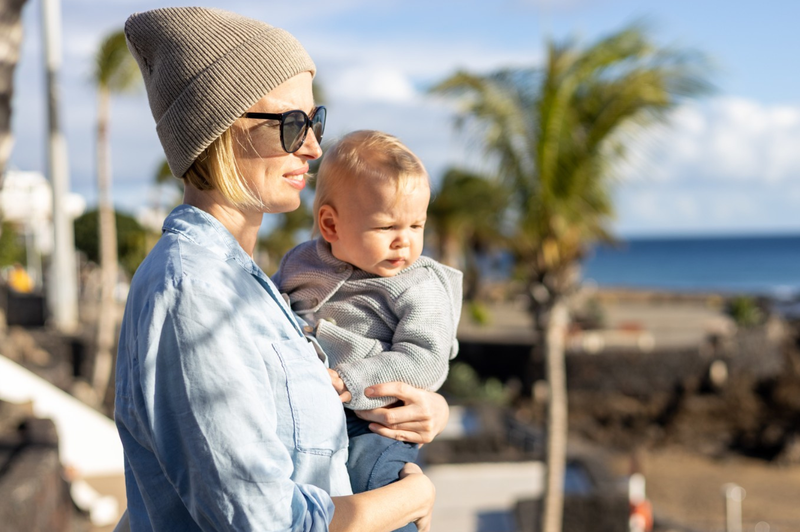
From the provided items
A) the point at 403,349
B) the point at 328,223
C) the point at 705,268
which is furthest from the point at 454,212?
the point at 705,268

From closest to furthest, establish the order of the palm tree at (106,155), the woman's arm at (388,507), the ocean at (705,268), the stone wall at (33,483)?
the woman's arm at (388,507) → the stone wall at (33,483) → the palm tree at (106,155) → the ocean at (705,268)

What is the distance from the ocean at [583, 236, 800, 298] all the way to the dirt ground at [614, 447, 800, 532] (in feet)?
201

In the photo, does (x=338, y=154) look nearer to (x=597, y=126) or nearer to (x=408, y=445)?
(x=408, y=445)

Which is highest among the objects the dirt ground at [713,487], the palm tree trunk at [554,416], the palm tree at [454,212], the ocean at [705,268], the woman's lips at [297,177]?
the woman's lips at [297,177]

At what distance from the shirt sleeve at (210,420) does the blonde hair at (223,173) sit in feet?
0.97

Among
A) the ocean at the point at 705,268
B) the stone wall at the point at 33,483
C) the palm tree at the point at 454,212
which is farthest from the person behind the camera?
the ocean at the point at 705,268

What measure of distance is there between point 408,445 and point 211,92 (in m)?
0.88

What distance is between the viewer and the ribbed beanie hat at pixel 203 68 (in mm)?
1611

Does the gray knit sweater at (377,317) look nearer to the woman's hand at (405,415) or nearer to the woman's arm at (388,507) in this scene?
the woman's hand at (405,415)

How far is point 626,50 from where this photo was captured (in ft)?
27.7

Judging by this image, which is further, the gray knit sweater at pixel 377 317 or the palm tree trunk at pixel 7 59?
the palm tree trunk at pixel 7 59

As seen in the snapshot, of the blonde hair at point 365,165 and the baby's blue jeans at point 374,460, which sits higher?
the blonde hair at point 365,165

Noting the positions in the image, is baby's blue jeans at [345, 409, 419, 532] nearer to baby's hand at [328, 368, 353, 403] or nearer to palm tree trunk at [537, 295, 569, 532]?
baby's hand at [328, 368, 353, 403]

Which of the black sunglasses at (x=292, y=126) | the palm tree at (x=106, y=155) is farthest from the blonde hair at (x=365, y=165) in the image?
the palm tree at (x=106, y=155)
